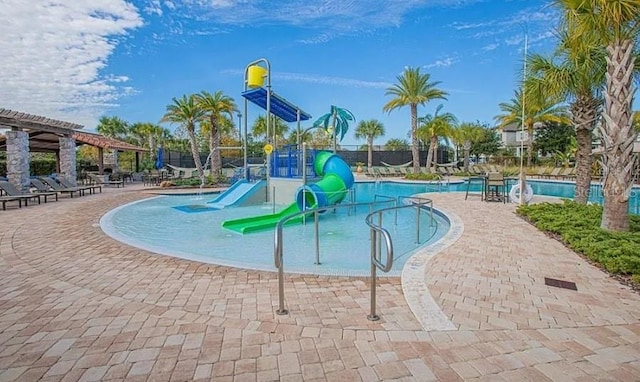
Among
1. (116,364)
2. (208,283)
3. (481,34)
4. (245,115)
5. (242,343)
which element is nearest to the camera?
(116,364)

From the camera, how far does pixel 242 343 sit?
2986 mm

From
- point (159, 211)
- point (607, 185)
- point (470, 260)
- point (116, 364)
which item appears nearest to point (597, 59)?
point (607, 185)

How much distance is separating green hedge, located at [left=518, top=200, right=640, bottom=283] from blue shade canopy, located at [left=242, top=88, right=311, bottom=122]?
29.8ft

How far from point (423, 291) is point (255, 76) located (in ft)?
37.9

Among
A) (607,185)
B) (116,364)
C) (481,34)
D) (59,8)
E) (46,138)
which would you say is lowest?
(116,364)

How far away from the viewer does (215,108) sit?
21312mm

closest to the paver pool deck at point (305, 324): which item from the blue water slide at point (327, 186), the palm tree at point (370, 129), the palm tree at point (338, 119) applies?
the blue water slide at point (327, 186)

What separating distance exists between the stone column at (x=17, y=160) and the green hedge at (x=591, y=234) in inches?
681

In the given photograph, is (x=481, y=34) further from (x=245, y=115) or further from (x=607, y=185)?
(x=607, y=185)

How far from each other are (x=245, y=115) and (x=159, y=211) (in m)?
5.53

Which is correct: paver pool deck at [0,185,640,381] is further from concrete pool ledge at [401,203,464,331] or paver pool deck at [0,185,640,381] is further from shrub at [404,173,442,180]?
shrub at [404,173,442,180]

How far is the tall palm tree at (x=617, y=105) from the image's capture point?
6203 mm

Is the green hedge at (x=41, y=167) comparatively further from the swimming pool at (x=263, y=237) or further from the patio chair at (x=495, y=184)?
the patio chair at (x=495, y=184)

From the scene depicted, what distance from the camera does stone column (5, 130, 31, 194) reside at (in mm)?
13789
